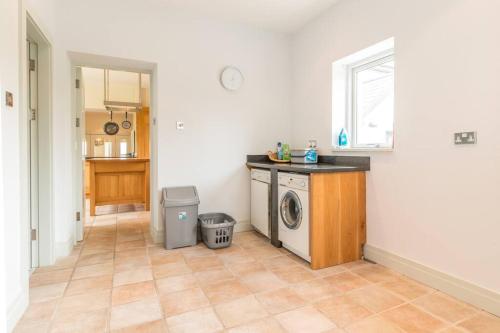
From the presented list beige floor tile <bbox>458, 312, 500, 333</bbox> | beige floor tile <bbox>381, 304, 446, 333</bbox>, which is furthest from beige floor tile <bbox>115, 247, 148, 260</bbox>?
beige floor tile <bbox>458, 312, 500, 333</bbox>

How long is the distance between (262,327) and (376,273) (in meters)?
1.22

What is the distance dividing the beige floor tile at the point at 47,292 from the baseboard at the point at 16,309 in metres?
0.12

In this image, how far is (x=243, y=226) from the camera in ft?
11.7

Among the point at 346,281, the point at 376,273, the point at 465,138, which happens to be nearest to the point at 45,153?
the point at 346,281

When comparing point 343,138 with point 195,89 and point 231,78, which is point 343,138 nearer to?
point 231,78

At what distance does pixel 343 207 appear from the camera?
2465 mm

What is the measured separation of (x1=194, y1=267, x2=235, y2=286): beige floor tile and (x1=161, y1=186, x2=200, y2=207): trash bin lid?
0.82m

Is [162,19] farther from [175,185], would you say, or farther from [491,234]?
[491,234]

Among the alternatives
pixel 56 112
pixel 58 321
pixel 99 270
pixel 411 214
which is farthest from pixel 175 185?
pixel 411 214

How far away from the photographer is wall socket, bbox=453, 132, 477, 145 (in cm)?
178

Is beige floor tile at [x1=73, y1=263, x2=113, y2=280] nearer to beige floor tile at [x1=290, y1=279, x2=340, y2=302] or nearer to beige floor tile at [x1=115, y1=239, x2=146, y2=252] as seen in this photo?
beige floor tile at [x1=115, y1=239, x2=146, y2=252]

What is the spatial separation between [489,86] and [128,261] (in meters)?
Answer: 3.10

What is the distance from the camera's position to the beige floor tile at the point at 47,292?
6.13ft

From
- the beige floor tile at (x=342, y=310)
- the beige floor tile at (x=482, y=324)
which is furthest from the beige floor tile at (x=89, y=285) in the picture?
the beige floor tile at (x=482, y=324)
